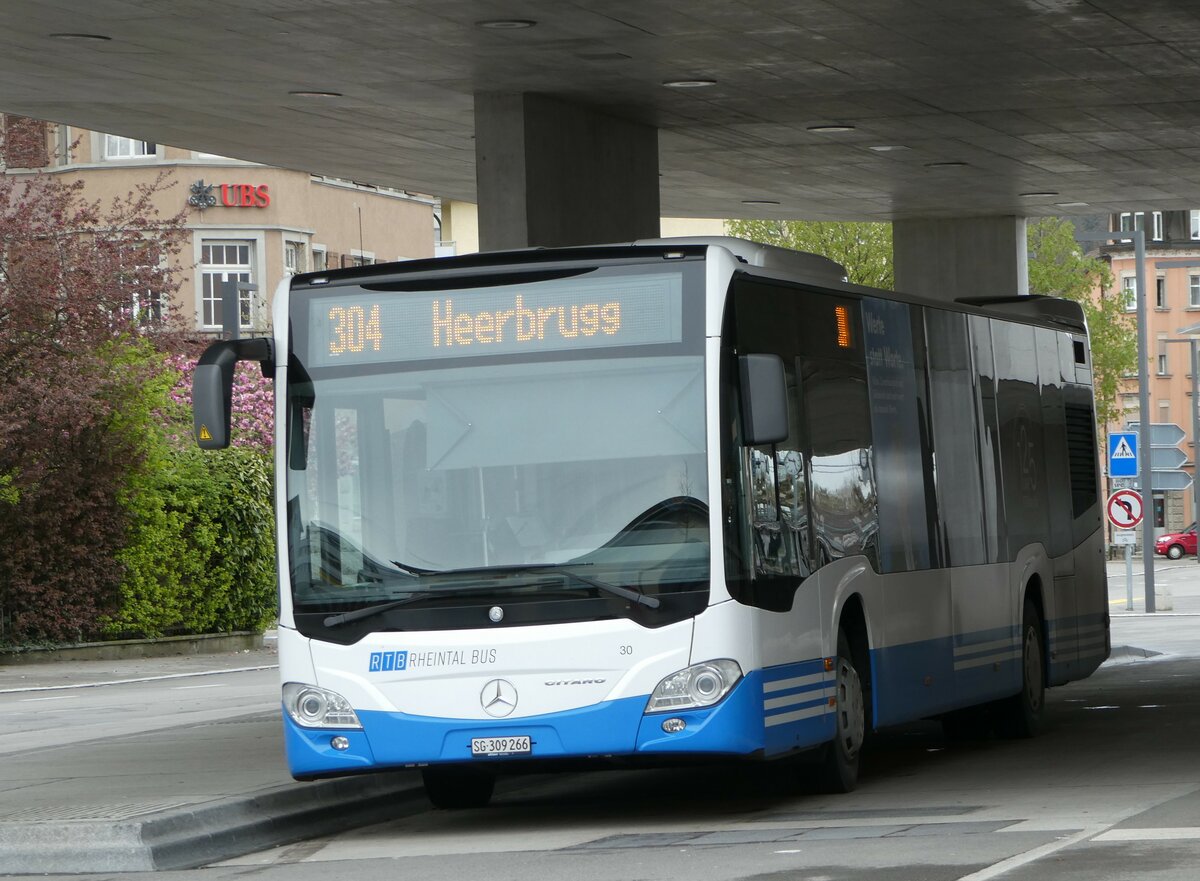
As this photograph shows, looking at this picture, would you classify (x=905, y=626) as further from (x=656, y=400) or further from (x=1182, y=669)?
(x=1182, y=669)

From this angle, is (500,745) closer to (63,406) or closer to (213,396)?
(213,396)

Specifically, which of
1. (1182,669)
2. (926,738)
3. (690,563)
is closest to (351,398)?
(690,563)

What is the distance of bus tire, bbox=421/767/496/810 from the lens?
13.8 meters

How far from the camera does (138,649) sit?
34281 mm

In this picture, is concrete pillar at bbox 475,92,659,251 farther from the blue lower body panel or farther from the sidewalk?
the blue lower body panel

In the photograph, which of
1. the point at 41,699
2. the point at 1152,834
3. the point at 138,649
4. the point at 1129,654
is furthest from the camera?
the point at 138,649

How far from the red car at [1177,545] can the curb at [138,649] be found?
5781 centimetres

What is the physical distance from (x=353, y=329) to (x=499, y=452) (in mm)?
1127

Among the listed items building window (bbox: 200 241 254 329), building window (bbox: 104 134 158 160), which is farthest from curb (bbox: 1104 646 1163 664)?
building window (bbox: 104 134 158 160)

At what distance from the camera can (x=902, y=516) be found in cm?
1473

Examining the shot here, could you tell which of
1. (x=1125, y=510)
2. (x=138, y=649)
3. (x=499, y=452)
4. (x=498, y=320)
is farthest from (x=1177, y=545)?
(x=499, y=452)

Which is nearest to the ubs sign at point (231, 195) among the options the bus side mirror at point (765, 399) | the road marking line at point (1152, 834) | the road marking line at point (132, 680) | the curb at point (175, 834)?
the road marking line at point (132, 680)

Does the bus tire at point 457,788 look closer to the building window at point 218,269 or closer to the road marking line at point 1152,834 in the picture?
the road marking line at point 1152,834

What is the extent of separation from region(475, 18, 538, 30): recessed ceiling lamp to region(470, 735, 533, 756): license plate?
22.2ft
